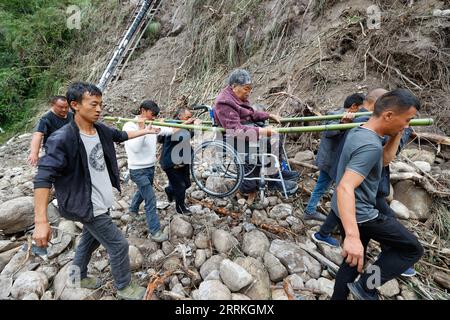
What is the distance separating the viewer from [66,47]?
10.0 m

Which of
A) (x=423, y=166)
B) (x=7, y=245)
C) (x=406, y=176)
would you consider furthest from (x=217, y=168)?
(x=423, y=166)

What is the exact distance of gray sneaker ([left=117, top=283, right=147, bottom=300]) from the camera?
2191mm

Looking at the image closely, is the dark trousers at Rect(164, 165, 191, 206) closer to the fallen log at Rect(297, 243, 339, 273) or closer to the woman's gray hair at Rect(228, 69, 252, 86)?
the woman's gray hair at Rect(228, 69, 252, 86)

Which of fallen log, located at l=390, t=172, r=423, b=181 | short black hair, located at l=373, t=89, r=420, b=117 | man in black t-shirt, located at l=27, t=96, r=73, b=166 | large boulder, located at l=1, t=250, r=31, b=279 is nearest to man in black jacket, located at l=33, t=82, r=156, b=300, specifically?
large boulder, located at l=1, t=250, r=31, b=279

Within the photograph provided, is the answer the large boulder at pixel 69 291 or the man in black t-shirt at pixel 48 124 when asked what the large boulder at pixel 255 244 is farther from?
the man in black t-shirt at pixel 48 124

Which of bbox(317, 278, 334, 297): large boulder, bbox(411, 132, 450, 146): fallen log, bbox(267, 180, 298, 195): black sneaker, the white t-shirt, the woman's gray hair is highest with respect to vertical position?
the woman's gray hair

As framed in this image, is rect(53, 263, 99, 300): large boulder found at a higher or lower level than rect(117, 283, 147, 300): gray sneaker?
lower

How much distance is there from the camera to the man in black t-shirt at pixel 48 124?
3.09m

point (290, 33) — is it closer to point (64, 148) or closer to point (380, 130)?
point (380, 130)

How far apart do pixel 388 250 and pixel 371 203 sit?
44 centimetres

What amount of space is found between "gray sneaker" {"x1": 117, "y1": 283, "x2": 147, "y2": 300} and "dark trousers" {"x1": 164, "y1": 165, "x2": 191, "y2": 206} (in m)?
1.09

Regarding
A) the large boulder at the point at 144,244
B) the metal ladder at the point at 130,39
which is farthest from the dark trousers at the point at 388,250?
the metal ladder at the point at 130,39

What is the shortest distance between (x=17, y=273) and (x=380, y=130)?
352 cm

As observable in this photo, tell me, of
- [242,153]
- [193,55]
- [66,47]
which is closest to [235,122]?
[242,153]
